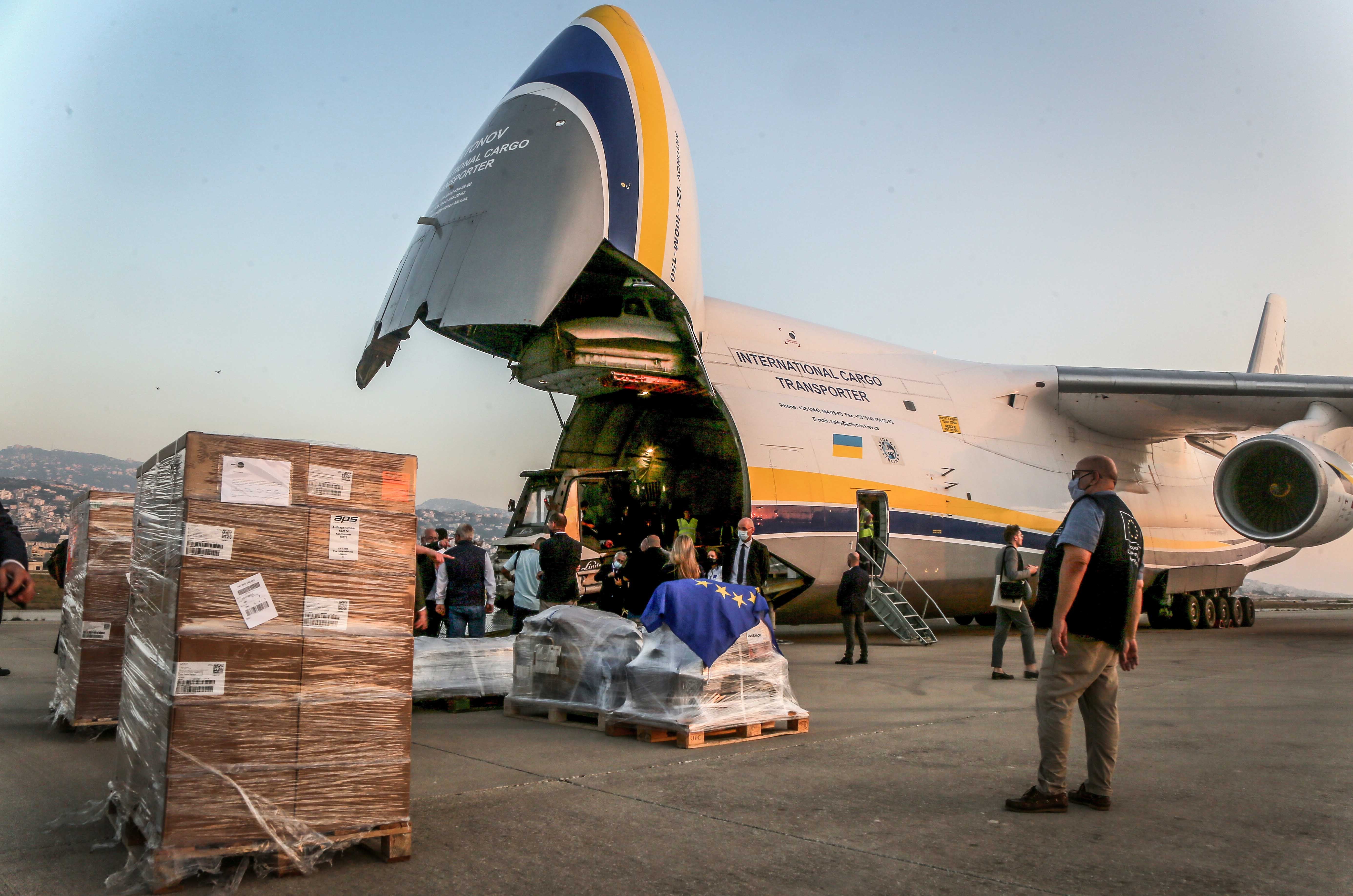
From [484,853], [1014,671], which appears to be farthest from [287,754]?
[1014,671]

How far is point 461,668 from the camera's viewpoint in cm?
746

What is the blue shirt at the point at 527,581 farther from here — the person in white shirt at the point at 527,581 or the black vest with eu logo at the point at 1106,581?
the black vest with eu logo at the point at 1106,581

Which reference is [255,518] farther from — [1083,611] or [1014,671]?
[1014,671]

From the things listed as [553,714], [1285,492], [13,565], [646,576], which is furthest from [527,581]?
[1285,492]

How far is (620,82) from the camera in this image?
9859 millimetres

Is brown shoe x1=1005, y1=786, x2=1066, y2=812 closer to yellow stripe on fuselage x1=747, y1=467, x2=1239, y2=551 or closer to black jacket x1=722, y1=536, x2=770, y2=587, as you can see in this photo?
black jacket x1=722, y1=536, x2=770, y2=587

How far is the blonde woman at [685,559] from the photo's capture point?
6887mm

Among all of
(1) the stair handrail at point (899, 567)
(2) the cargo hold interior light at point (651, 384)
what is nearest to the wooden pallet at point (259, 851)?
A: (2) the cargo hold interior light at point (651, 384)

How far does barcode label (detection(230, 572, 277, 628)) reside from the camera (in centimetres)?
347

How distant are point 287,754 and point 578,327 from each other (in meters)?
8.12

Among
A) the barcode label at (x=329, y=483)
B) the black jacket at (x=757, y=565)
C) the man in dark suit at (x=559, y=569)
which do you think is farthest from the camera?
the black jacket at (x=757, y=565)

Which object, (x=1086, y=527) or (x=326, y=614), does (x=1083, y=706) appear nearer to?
(x=1086, y=527)

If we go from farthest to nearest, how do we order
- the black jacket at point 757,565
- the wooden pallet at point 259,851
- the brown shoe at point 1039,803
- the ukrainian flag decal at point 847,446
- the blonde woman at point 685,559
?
1. the ukrainian flag decal at point 847,446
2. the black jacket at point 757,565
3. the blonde woman at point 685,559
4. the brown shoe at point 1039,803
5. the wooden pallet at point 259,851

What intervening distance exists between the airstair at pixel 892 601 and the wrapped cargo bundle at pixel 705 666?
6.54m
